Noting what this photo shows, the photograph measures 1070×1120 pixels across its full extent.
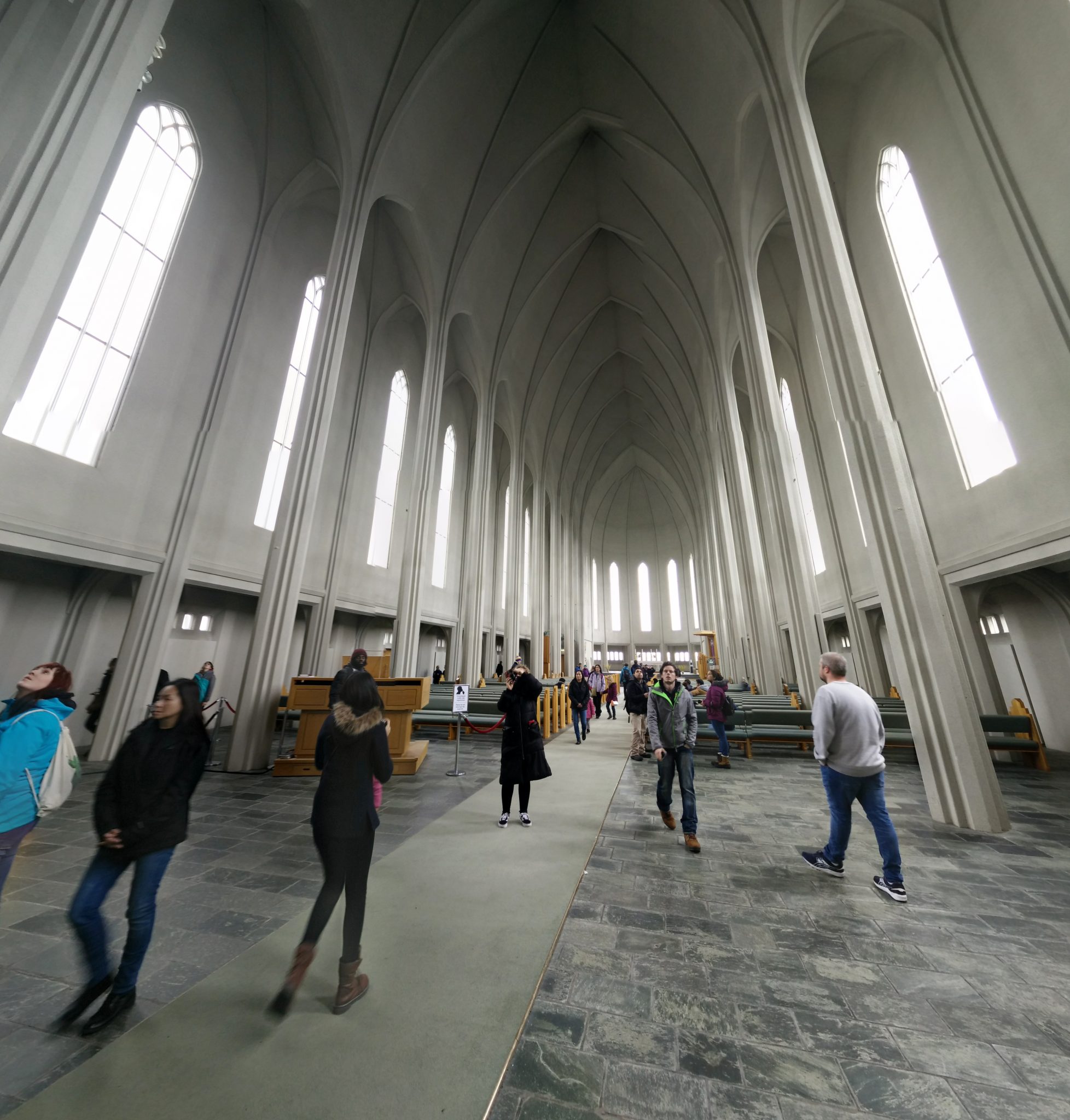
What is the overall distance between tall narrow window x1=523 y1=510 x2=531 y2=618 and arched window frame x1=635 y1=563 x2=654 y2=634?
15.9 m

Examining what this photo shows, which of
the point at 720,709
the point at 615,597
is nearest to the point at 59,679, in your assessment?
the point at 720,709

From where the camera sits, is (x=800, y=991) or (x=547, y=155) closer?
(x=800, y=991)

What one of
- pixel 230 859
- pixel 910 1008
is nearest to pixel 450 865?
pixel 230 859

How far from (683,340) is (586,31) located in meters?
10.4

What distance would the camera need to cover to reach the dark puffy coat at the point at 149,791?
76.4 inches

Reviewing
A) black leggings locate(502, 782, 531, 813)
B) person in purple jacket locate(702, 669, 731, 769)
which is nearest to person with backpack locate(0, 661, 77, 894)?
black leggings locate(502, 782, 531, 813)

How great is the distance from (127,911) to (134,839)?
0.33 m

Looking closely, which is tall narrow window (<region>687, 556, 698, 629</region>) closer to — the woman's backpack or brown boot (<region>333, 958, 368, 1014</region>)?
brown boot (<region>333, 958, 368, 1014</region>)

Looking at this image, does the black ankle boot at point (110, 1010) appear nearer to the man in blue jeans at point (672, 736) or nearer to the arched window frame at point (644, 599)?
the man in blue jeans at point (672, 736)

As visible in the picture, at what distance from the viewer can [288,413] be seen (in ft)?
38.0

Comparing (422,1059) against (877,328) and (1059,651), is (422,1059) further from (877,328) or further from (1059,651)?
(877,328)

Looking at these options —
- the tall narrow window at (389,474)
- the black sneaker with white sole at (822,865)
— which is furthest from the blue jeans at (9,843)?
the tall narrow window at (389,474)

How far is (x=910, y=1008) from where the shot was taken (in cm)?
203

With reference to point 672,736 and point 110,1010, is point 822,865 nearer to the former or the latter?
point 672,736
